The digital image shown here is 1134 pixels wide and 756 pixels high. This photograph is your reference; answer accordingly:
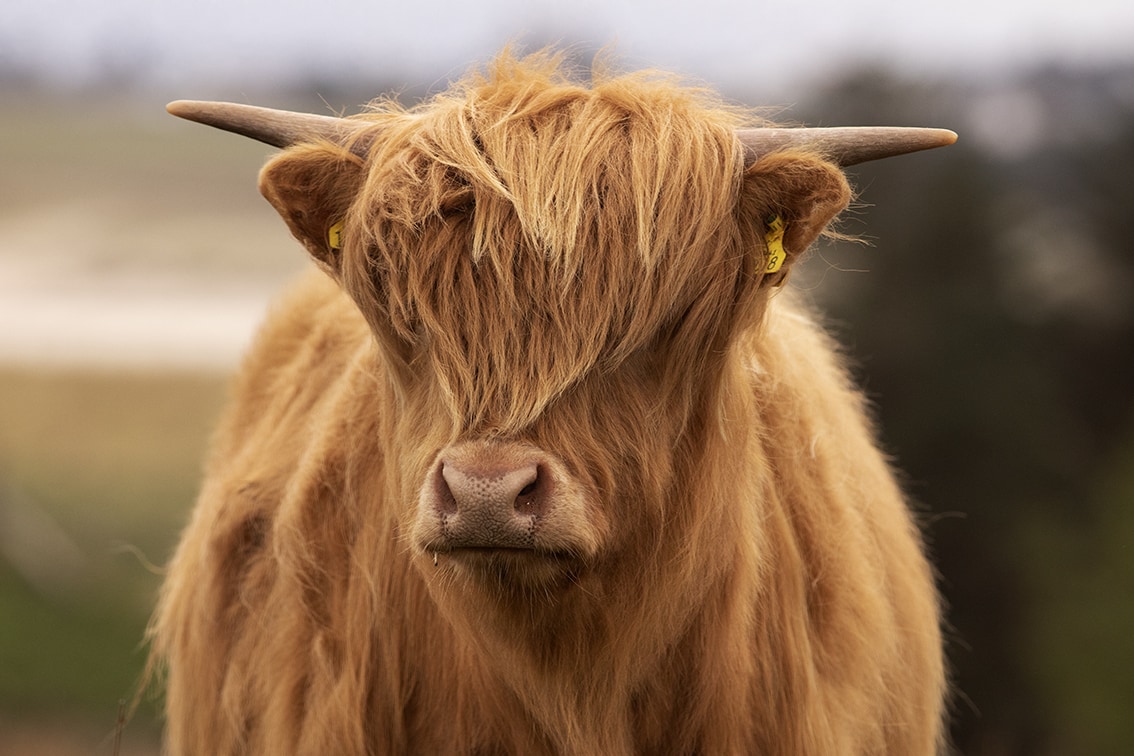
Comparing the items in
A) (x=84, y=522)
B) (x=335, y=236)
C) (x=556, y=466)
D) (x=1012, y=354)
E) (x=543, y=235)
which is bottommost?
(x=84, y=522)

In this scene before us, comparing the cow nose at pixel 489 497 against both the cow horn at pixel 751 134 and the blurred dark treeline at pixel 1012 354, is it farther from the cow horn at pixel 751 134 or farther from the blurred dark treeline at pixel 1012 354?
the blurred dark treeline at pixel 1012 354

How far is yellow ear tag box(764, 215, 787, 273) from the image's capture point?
2939 millimetres

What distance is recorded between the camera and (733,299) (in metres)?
2.96

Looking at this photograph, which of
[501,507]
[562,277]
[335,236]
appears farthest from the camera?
[335,236]

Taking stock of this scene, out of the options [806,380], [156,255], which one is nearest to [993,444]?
[156,255]

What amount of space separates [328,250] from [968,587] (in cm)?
1819

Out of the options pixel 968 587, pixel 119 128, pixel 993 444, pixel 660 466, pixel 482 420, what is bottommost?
pixel 968 587

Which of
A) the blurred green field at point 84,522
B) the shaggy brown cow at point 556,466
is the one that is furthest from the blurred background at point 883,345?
the shaggy brown cow at point 556,466

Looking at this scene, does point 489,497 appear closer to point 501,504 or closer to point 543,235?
point 501,504

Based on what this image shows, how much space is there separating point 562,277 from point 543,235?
10cm

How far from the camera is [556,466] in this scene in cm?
263

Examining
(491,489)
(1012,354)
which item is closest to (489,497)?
(491,489)

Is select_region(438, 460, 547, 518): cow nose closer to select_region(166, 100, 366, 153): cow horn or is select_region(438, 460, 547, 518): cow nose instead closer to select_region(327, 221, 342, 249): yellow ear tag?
select_region(327, 221, 342, 249): yellow ear tag

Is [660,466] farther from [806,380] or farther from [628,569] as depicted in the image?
[806,380]
